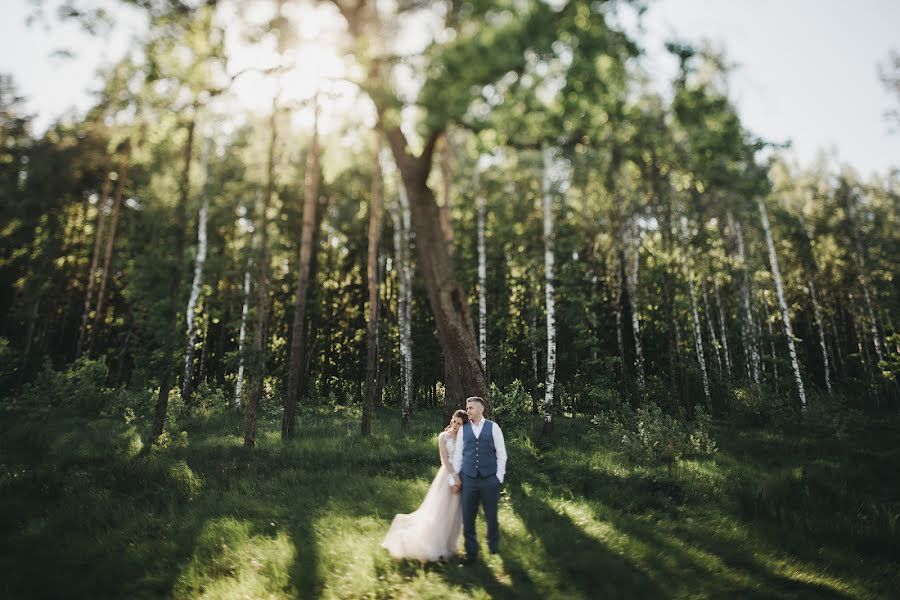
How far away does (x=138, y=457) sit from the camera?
9.98 m

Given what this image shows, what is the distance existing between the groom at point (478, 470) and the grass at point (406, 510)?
0.41 meters

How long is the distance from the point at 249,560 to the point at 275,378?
63.5 ft

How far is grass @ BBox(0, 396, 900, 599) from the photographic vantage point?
16.9 ft

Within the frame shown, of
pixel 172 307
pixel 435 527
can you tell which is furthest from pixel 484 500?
pixel 172 307

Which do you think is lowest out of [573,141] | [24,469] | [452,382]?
[24,469]

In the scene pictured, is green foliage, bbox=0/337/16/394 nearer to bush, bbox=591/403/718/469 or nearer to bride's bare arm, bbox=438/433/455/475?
bride's bare arm, bbox=438/433/455/475

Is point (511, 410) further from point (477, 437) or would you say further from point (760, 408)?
point (760, 408)

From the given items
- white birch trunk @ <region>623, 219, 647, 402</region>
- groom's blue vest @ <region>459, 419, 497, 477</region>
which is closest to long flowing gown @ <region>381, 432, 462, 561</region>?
groom's blue vest @ <region>459, 419, 497, 477</region>

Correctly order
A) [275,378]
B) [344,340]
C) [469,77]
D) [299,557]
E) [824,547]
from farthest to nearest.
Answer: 1. [344,340]
2. [275,378]
3. [824,547]
4. [299,557]
5. [469,77]

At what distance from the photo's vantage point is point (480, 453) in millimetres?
5719

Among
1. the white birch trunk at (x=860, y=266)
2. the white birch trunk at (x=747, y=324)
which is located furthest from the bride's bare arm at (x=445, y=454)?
the white birch trunk at (x=860, y=266)

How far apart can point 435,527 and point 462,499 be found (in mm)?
465

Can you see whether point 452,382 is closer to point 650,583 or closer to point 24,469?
point 650,583

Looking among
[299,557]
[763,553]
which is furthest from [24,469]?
[763,553]
